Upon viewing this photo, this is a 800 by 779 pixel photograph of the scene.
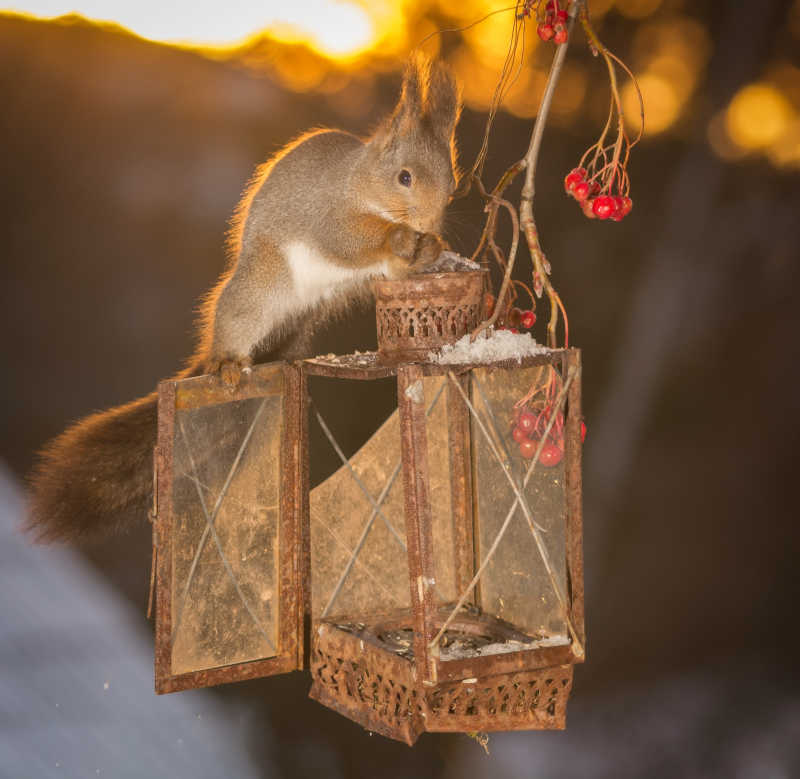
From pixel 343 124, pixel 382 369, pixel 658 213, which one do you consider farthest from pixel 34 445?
pixel 658 213

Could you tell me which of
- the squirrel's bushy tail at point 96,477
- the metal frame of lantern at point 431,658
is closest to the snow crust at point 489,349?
the metal frame of lantern at point 431,658

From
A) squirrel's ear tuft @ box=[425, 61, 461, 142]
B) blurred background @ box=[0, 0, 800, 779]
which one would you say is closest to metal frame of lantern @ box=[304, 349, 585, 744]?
squirrel's ear tuft @ box=[425, 61, 461, 142]

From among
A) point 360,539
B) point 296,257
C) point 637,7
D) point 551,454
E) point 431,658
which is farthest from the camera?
point 637,7

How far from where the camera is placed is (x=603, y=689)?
243cm

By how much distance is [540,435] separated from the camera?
1339 mm

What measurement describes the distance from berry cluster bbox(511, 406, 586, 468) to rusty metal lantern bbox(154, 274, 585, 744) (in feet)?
0.06

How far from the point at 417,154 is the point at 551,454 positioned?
490 mm

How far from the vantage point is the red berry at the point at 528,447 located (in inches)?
52.9

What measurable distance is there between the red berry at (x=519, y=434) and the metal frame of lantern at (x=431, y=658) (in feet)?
0.21

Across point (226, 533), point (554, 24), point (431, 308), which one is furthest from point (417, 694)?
point (554, 24)

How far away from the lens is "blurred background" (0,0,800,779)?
Answer: 6.82 ft

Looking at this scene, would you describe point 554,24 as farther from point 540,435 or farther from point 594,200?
point 540,435

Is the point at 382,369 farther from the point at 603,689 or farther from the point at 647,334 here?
the point at 603,689

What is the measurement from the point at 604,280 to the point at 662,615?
0.81m
